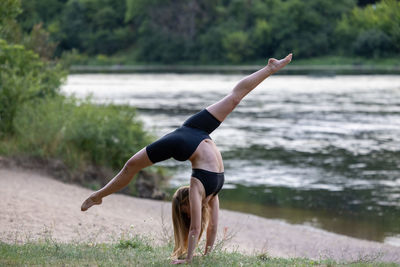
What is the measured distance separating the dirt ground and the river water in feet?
4.36

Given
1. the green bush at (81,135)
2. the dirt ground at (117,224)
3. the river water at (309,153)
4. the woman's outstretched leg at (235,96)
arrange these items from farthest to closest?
the green bush at (81,135)
the river water at (309,153)
the dirt ground at (117,224)
the woman's outstretched leg at (235,96)

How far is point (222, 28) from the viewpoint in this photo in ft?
370

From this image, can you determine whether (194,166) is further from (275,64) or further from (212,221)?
(275,64)

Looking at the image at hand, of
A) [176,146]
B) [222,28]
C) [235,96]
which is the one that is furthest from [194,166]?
[222,28]

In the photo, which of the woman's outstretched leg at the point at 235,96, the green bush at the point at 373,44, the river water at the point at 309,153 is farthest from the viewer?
the green bush at the point at 373,44

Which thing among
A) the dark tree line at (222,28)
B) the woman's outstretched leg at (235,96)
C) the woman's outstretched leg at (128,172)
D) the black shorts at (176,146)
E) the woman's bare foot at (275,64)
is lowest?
the dark tree line at (222,28)

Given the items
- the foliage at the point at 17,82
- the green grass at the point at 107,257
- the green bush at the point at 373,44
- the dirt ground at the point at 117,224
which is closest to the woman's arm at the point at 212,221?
the green grass at the point at 107,257

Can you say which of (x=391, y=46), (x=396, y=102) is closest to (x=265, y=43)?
(x=391, y=46)

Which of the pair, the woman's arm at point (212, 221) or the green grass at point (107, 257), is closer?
the green grass at point (107, 257)

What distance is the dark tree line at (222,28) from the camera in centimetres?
9862

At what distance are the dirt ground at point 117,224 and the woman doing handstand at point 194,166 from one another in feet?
7.50

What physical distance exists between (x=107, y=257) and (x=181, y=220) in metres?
0.97

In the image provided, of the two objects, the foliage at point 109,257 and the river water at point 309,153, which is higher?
the foliage at point 109,257

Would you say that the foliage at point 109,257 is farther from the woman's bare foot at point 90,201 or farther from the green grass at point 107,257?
the woman's bare foot at point 90,201
